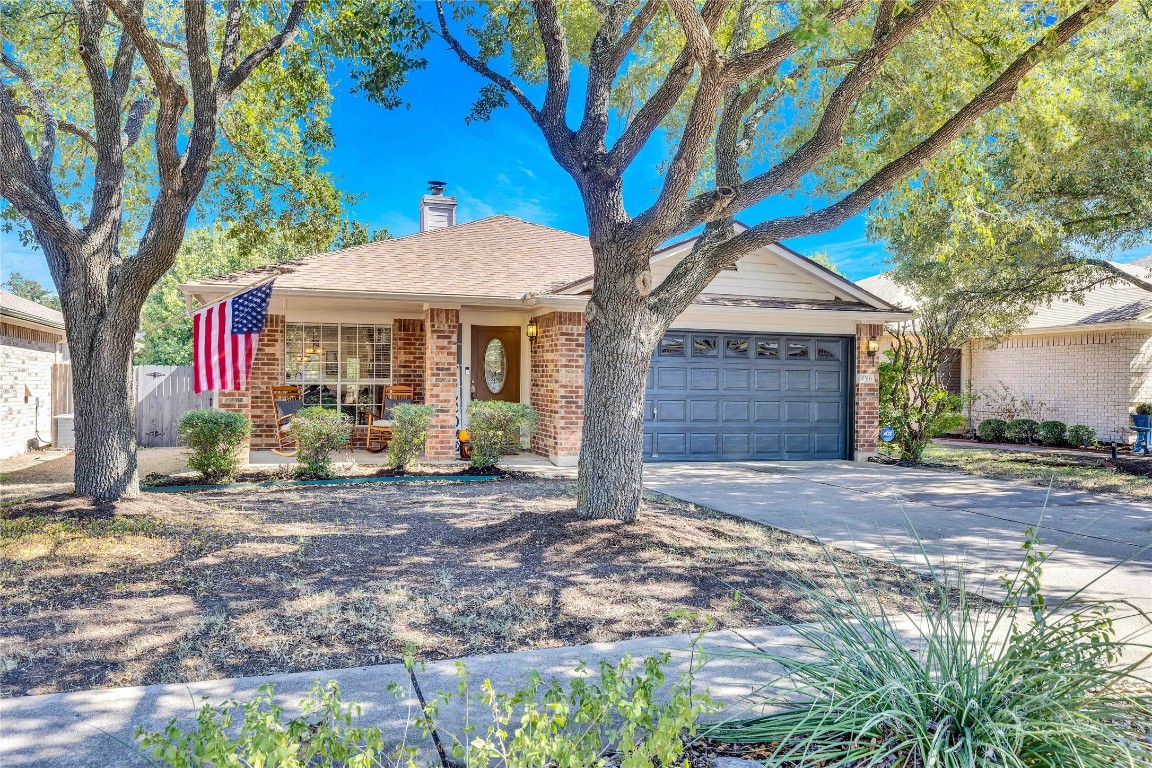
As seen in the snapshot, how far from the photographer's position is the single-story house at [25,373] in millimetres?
13359

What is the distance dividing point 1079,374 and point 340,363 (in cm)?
1659

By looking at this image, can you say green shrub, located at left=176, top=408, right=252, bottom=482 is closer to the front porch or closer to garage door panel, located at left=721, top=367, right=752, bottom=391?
the front porch

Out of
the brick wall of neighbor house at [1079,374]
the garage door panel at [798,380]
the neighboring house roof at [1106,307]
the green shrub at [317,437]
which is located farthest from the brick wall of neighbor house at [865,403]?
the green shrub at [317,437]

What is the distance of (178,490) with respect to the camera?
905cm

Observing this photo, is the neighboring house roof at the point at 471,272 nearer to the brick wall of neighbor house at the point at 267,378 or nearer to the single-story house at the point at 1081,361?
the brick wall of neighbor house at the point at 267,378

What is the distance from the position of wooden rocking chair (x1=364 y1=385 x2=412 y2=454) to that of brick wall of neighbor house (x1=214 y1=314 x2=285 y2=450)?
1616mm

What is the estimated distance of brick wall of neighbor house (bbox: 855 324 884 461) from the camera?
13.6m

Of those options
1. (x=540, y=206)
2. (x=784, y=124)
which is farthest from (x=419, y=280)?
(x=540, y=206)

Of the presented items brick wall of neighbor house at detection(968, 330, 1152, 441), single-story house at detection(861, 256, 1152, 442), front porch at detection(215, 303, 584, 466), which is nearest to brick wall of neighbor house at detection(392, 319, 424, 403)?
front porch at detection(215, 303, 584, 466)

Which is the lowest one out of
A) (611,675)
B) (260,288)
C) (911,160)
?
(611,675)

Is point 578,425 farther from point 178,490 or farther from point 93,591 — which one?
point 93,591

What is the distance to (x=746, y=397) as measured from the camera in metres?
13.2

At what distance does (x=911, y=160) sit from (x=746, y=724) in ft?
15.9

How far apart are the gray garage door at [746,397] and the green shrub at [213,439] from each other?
621cm
